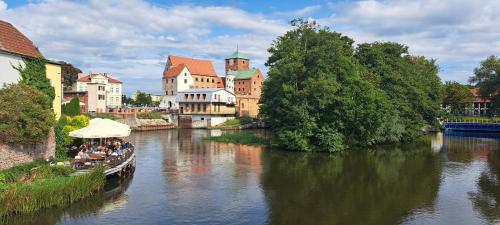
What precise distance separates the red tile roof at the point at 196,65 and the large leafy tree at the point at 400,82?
7368 cm

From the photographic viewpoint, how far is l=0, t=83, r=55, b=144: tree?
24625 millimetres

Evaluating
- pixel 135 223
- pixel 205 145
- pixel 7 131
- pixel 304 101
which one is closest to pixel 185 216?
pixel 135 223

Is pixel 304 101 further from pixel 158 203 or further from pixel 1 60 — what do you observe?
pixel 1 60

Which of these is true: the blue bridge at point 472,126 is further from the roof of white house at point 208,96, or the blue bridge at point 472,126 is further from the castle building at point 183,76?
the castle building at point 183,76

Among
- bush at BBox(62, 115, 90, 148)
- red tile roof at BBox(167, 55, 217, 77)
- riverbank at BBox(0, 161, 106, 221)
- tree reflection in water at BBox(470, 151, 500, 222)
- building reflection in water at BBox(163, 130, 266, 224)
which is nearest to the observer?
riverbank at BBox(0, 161, 106, 221)

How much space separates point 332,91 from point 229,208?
85.4 ft

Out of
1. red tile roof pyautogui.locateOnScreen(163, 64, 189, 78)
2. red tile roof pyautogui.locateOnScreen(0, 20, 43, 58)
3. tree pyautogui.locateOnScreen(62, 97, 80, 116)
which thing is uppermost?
red tile roof pyautogui.locateOnScreen(163, 64, 189, 78)

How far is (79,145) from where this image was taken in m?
36.0

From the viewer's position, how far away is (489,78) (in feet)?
296

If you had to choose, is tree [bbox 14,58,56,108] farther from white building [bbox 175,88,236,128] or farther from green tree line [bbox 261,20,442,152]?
white building [bbox 175,88,236,128]

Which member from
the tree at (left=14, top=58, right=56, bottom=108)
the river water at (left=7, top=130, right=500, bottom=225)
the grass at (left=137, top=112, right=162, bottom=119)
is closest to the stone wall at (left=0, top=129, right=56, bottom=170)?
the tree at (left=14, top=58, right=56, bottom=108)

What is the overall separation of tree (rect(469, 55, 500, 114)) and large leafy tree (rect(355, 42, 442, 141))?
84.7ft

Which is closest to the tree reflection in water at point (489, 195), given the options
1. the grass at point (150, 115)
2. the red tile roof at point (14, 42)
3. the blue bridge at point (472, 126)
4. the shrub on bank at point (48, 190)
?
the shrub on bank at point (48, 190)

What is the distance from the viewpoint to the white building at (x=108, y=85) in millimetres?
98625
